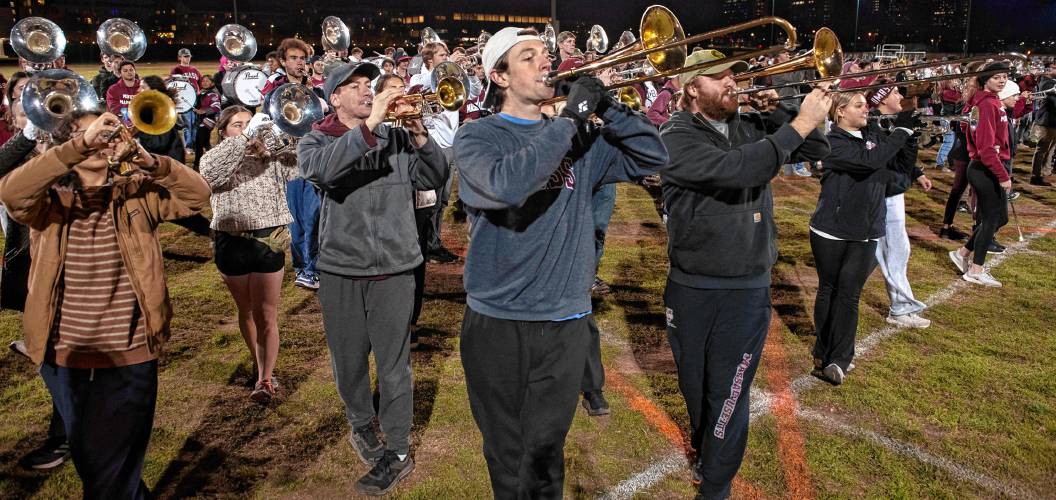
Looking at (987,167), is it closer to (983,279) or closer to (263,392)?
(983,279)

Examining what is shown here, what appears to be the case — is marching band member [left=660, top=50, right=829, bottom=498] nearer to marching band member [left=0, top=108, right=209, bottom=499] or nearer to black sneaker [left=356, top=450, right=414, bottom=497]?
black sneaker [left=356, top=450, right=414, bottom=497]

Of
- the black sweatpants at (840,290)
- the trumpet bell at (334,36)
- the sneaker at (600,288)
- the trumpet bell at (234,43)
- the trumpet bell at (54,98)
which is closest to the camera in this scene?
the trumpet bell at (54,98)

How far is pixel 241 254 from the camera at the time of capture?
4.60 metres

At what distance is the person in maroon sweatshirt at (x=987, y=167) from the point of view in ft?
24.6

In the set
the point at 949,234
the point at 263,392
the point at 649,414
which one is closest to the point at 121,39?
the point at 263,392

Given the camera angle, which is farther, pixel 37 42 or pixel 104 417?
pixel 37 42

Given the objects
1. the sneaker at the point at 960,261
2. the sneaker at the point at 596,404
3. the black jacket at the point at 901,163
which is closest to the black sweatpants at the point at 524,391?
the sneaker at the point at 596,404

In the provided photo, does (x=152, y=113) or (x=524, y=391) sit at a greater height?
(x=152, y=113)

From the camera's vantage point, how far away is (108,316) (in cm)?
298

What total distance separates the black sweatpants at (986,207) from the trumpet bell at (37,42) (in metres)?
12.7

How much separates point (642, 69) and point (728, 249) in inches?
95.4

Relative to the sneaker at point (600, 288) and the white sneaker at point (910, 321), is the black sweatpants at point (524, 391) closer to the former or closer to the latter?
the sneaker at point (600, 288)

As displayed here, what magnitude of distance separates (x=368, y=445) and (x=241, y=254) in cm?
154

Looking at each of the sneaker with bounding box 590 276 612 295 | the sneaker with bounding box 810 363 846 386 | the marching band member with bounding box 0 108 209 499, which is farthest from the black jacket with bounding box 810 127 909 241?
the marching band member with bounding box 0 108 209 499
